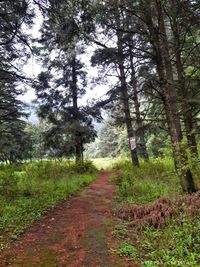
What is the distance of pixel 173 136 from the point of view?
9742mm

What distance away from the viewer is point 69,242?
22.2ft

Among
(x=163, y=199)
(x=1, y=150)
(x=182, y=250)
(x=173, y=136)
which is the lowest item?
(x=182, y=250)

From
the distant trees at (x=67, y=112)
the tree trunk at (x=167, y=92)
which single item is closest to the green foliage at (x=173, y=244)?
the tree trunk at (x=167, y=92)

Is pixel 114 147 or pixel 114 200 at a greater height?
pixel 114 147

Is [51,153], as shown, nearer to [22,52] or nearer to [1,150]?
[1,150]

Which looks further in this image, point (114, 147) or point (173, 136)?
point (114, 147)

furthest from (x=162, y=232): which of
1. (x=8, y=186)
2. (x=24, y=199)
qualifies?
(x=8, y=186)

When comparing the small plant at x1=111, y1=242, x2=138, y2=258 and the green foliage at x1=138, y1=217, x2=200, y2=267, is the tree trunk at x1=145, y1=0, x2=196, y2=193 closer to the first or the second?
the green foliage at x1=138, y1=217, x2=200, y2=267

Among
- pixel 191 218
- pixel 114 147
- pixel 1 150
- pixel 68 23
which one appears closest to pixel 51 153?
pixel 1 150

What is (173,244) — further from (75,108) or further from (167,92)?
(75,108)

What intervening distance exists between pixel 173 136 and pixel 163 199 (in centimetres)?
193

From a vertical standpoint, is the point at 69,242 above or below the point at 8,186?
below

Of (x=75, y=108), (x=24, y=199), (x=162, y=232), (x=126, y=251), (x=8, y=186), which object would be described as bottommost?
(x=126, y=251)

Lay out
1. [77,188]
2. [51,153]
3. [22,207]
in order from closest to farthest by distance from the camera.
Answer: [22,207] → [77,188] → [51,153]
